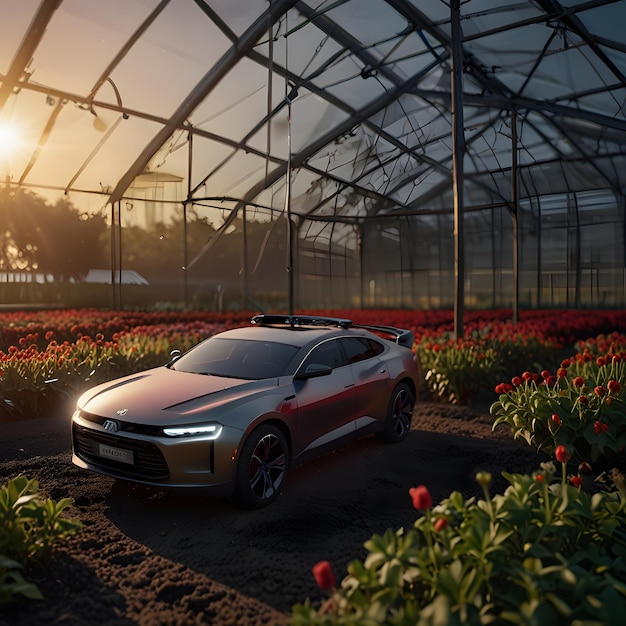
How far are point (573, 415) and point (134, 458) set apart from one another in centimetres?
391

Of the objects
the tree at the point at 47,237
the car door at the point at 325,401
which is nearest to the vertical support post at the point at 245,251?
the tree at the point at 47,237

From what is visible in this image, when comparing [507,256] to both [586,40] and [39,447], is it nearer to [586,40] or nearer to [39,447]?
[586,40]

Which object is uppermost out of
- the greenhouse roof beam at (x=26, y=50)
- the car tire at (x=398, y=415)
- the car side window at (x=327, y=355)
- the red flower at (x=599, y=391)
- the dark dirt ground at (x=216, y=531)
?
the greenhouse roof beam at (x=26, y=50)

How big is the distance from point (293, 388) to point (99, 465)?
1.68 metres

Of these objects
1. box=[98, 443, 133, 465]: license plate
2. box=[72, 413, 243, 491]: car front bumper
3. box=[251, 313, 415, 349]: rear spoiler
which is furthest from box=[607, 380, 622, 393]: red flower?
box=[98, 443, 133, 465]: license plate

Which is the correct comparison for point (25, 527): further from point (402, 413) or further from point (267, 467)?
point (402, 413)

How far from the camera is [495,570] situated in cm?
237

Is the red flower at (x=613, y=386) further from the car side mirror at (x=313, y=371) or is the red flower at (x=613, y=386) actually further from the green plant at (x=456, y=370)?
the green plant at (x=456, y=370)

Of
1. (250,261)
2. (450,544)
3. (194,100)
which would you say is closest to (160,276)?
(250,261)

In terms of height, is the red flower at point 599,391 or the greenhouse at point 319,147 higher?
the greenhouse at point 319,147

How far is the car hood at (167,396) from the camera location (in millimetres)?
4350

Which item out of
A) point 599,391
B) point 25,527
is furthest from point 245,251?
point 25,527

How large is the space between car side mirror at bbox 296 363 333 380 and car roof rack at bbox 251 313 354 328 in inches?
52.0

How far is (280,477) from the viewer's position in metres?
4.69
